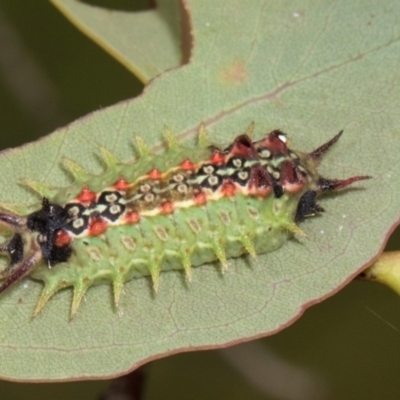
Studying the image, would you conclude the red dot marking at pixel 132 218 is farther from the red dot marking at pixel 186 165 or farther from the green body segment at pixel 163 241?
the red dot marking at pixel 186 165

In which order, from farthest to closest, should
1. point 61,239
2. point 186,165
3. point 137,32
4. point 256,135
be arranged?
1. point 137,32
2. point 256,135
3. point 186,165
4. point 61,239

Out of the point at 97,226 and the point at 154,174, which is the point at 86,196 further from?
the point at 154,174

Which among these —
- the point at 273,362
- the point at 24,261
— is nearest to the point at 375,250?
the point at 24,261

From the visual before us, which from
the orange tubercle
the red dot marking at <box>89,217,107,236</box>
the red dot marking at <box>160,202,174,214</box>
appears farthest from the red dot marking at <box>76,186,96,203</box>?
the red dot marking at <box>160,202,174,214</box>

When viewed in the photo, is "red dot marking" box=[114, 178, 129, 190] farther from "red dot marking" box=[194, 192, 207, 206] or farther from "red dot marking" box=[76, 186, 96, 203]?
"red dot marking" box=[194, 192, 207, 206]

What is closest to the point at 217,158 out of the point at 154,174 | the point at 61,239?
the point at 154,174

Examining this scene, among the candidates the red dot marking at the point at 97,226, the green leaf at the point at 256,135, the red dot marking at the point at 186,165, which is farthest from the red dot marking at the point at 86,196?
the red dot marking at the point at 186,165
